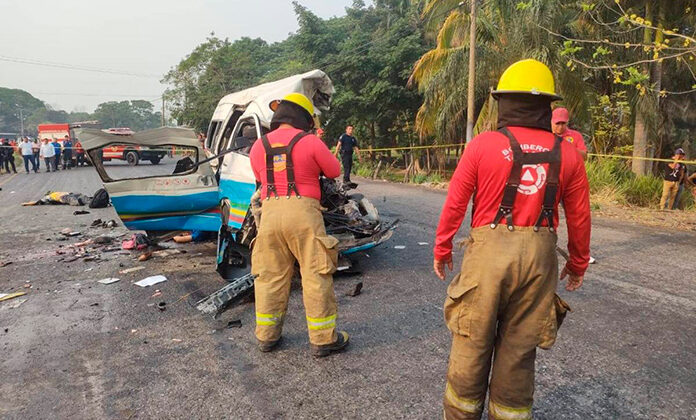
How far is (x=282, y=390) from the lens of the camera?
2.99m

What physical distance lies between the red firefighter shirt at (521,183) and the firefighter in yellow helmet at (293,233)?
4.19 ft

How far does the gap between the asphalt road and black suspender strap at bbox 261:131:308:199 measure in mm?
1226

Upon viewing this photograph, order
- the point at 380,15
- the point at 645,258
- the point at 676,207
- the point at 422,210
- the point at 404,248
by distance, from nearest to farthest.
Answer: the point at 645,258, the point at 404,248, the point at 422,210, the point at 676,207, the point at 380,15

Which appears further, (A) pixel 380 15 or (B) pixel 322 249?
(A) pixel 380 15

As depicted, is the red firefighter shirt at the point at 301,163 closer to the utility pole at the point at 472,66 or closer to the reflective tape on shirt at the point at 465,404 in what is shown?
the reflective tape on shirt at the point at 465,404

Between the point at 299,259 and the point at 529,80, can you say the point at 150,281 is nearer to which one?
the point at 299,259

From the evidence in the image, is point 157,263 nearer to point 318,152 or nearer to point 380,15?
point 318,152

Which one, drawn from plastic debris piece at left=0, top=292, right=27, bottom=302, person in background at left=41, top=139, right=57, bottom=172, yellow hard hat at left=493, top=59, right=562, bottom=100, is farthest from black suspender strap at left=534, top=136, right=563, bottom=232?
person in background at left=41, top=139, right=57, bottom=172

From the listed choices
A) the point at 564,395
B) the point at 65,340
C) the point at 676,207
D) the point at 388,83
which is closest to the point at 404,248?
the point at 564,395

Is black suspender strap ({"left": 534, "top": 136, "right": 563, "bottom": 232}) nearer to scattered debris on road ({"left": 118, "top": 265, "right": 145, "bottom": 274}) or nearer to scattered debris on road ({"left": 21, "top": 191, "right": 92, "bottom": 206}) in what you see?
scattered debris on road ({"left": 118, "top": 265, "right": 145, "bottom": 274})

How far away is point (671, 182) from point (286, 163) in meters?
10.3

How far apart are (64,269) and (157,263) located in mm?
1127

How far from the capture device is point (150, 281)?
5320 mm

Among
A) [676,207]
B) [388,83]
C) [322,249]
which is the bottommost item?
[676,207]
